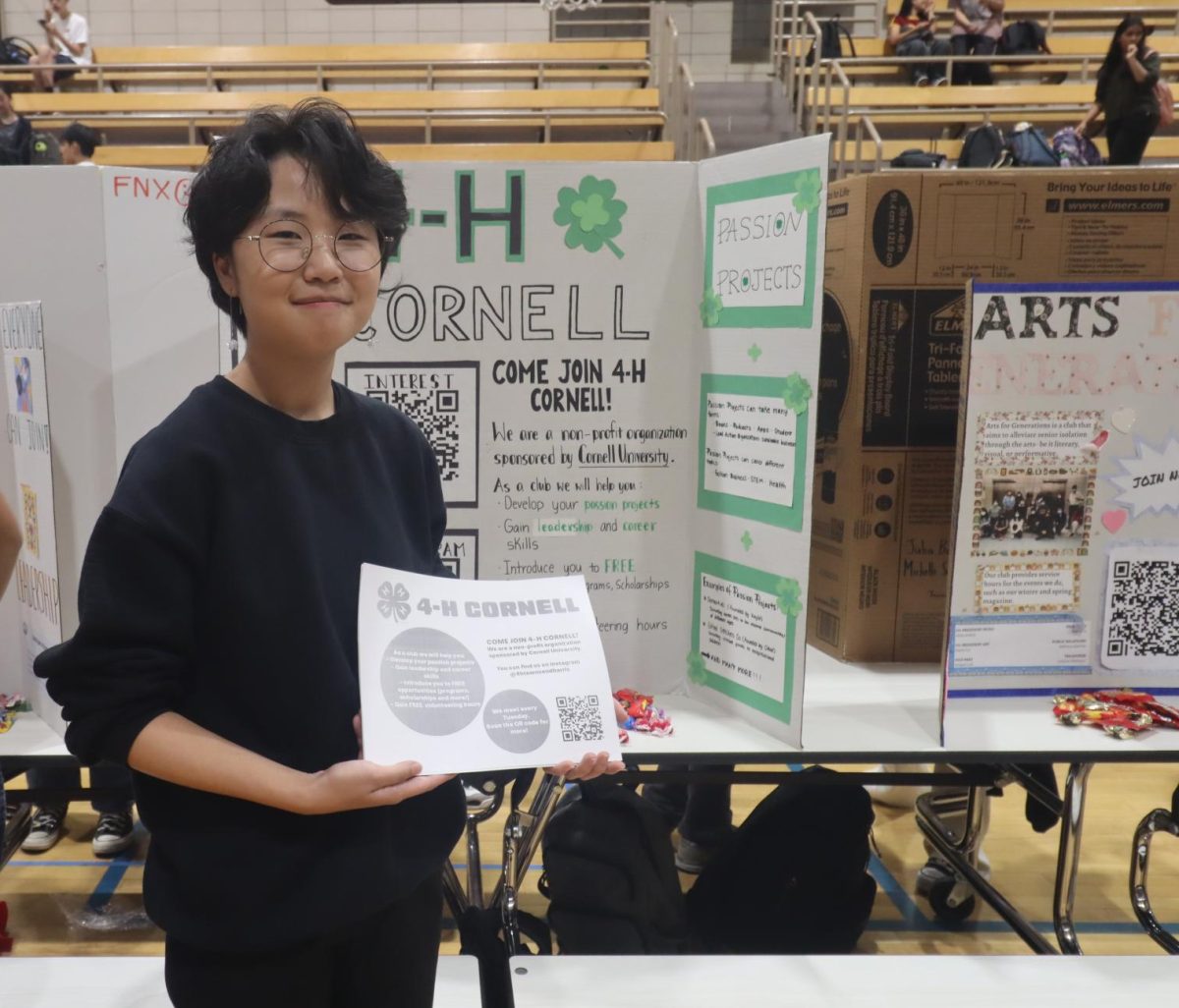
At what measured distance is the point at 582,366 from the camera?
1.63m

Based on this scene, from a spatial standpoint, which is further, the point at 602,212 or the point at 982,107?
the point at 982,107

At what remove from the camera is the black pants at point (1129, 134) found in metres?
4.68

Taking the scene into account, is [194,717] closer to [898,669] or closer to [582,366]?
[582,366]

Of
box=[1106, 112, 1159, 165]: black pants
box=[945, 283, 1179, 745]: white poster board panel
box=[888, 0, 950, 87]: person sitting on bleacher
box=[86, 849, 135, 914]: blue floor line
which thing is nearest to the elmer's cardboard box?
box=[945, 283, 1179, 745]: white poster board panel

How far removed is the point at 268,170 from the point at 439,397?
0.81 meters

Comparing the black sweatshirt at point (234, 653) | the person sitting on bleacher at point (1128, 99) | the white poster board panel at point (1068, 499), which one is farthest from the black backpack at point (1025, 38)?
the black sweatshirt at point (234, 653)

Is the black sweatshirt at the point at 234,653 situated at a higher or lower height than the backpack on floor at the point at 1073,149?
lower

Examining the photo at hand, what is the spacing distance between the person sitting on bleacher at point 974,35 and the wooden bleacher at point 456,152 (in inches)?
104

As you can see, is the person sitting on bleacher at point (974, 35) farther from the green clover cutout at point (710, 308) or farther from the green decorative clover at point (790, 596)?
the green decorative clover at point (790, 596)

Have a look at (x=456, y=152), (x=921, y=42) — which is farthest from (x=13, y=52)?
(x=921, y=42)

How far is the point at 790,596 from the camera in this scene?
4.70 ft

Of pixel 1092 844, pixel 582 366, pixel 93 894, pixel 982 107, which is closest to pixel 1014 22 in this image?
pixel 982 107

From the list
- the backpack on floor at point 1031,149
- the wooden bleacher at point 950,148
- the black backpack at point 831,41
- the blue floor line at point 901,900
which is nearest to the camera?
the blue floor line at point 901,900

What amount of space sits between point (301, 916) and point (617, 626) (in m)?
0.92
